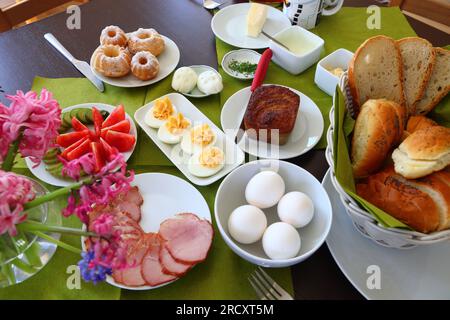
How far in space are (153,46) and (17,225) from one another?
75cm

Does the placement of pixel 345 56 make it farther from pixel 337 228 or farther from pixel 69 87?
pixel 69 87

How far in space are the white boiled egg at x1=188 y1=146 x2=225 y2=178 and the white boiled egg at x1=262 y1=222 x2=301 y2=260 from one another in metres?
0.23

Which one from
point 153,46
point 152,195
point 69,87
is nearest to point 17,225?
point 152,195

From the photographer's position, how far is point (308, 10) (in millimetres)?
1186

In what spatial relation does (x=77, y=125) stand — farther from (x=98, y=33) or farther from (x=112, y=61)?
(x=98, y=33)

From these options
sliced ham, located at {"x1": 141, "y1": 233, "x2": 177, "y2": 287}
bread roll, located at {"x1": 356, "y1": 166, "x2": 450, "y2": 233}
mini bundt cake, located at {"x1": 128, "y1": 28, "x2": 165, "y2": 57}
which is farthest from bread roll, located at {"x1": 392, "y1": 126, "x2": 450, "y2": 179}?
mini bundt cake, located at {"x1": 128, "y1": 28, "x2": 165, "y2": 57}

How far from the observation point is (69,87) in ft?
3.38

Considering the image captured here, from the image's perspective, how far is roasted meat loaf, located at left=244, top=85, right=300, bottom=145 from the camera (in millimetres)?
858

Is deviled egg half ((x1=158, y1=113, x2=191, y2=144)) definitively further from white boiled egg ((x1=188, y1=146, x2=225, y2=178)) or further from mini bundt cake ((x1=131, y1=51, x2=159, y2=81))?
mini bundt cake ((x1=131, y1=51, x2=159, y2=81))

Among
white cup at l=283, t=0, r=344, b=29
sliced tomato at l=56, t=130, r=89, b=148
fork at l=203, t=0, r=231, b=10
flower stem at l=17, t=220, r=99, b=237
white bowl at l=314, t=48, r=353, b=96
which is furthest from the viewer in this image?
fork at l=203, t=0, r=231, b=10

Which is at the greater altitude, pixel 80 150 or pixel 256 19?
pixel 256 19

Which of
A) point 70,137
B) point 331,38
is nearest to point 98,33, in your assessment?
point 70,137

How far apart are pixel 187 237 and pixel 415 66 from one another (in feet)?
2.26

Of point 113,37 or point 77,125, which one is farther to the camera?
point 113,37
